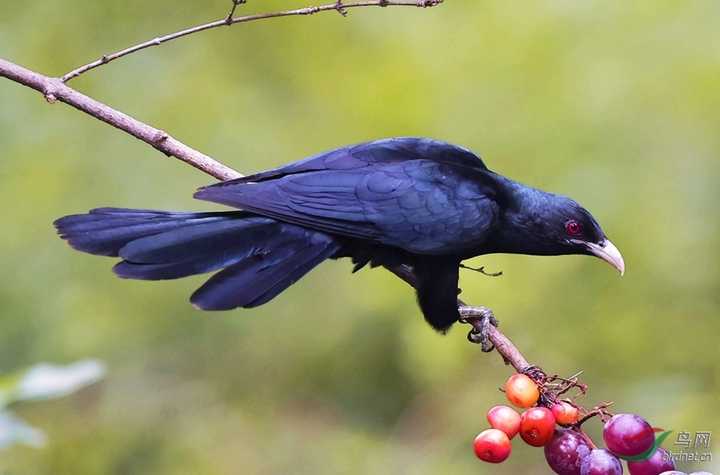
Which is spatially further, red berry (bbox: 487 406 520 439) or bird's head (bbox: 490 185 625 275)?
bird's head (bbox: 490 185 625 275)

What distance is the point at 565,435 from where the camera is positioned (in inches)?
93.7

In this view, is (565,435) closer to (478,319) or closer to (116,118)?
(478,319)

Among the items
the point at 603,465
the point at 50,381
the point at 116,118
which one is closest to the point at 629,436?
the point at 603,465

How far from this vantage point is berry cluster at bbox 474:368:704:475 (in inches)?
84.6

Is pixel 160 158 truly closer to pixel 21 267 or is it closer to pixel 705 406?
pixel 21 267

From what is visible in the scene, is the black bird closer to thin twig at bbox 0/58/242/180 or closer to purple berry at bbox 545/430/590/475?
thin twig at bbox 0/58/242/180

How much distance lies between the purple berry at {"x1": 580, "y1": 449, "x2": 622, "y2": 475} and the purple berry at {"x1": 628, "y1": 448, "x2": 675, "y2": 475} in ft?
0.16

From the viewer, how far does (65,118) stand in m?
5.56

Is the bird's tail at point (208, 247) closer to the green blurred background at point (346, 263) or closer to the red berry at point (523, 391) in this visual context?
the red berry at point (523, 391)

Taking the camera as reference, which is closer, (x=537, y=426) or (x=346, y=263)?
(x=537, y=426)

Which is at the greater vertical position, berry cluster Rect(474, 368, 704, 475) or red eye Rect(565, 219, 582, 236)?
red eye Rect(565, 219, 582, 236)

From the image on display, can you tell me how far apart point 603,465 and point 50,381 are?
4.46 feet

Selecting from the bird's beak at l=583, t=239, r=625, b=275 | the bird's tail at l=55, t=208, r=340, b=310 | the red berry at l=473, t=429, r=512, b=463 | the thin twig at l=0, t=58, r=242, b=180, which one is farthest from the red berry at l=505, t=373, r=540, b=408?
the thin twig at l=0, t=58, r=242, b=180

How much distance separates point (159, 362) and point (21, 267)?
0.91 m
